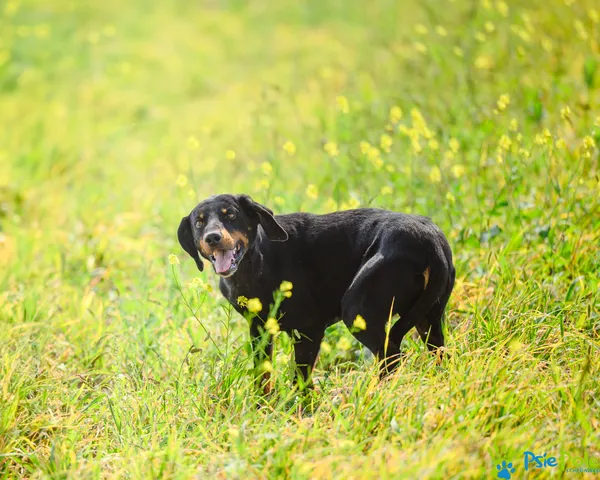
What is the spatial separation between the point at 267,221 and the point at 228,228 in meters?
0.21

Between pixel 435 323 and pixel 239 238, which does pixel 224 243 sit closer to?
pixel 239 238

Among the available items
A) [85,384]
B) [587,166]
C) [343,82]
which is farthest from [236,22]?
[85,384]

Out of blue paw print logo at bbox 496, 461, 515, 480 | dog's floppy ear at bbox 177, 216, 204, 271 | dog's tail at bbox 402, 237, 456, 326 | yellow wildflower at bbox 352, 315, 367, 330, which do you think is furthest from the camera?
dog's floppy ear at bbox 177, 216, 204, 271

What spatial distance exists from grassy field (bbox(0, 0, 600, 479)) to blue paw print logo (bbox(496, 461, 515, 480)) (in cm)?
3

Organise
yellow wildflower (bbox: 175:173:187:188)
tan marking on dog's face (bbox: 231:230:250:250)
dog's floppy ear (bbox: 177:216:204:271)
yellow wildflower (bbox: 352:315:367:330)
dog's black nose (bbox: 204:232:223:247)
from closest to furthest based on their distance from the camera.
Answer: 1. yellow wildflower (bbox: 352:315:367:330)
2. dog's black nose (bbox: 204:232:223:247)
3. tan marking on dog's face (bbox: 231:230:250:250)
4. dog's floppy ear (bbox: 177:216:204:271)
5. yellow wildflower (bbox: 175:173:187:188)

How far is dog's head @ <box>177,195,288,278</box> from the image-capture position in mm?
4160

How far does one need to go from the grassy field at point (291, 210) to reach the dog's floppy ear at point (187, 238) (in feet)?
0.90

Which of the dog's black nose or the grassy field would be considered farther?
the dog's black nose

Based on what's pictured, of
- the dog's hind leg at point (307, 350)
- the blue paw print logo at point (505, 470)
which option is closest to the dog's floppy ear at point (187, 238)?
the dog's hind leg at point (307, 350)

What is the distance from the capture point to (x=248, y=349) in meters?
4.11

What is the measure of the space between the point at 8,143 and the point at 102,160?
1.02 m

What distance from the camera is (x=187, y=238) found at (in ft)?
14.8

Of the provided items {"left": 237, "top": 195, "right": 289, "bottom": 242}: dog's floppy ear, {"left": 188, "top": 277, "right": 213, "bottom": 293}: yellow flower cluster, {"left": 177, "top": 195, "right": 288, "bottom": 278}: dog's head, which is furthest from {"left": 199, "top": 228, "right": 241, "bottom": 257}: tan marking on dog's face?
{"left": 188, "top": 277, "right": 213, "bottom": 293}: yellow flower cluster

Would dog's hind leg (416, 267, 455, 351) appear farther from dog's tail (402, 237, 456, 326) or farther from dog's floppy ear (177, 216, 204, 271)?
dog's floppy ear (177, 216, 204, 271)
